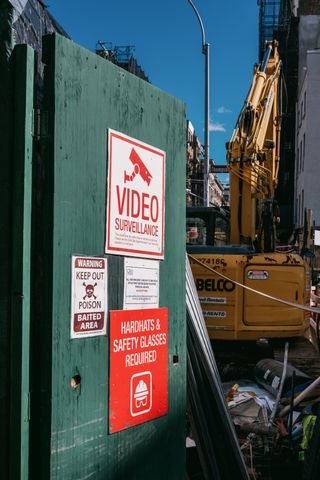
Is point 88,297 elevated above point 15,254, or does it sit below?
below

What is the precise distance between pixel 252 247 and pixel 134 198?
6.53 metres

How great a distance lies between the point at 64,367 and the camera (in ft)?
7.75

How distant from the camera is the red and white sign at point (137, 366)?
8.64 feet

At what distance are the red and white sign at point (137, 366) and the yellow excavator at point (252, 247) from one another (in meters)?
3.96

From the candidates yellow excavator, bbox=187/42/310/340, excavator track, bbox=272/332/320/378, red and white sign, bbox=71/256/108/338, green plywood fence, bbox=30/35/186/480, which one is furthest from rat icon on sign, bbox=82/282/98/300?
excavator track, bbox=272/332/320/378

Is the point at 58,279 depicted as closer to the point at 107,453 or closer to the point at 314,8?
the point at 107,453

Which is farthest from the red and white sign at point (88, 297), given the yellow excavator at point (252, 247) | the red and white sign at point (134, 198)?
the yellow excavator at point (252, 247)

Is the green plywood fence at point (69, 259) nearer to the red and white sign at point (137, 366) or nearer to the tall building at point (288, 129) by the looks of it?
the red and white sign at point (137, 366)

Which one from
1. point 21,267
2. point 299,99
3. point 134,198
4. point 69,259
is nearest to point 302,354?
point 134,198

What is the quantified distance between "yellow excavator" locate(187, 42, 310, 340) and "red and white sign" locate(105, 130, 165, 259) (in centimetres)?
403

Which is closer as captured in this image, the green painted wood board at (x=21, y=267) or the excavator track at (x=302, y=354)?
the green painted wood board at (x=21, y=267)

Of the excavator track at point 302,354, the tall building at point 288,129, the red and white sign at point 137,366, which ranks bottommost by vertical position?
the excavator track at point 302,354

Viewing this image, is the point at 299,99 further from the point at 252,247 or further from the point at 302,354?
the point at 302,354

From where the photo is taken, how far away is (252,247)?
29.8 feet
